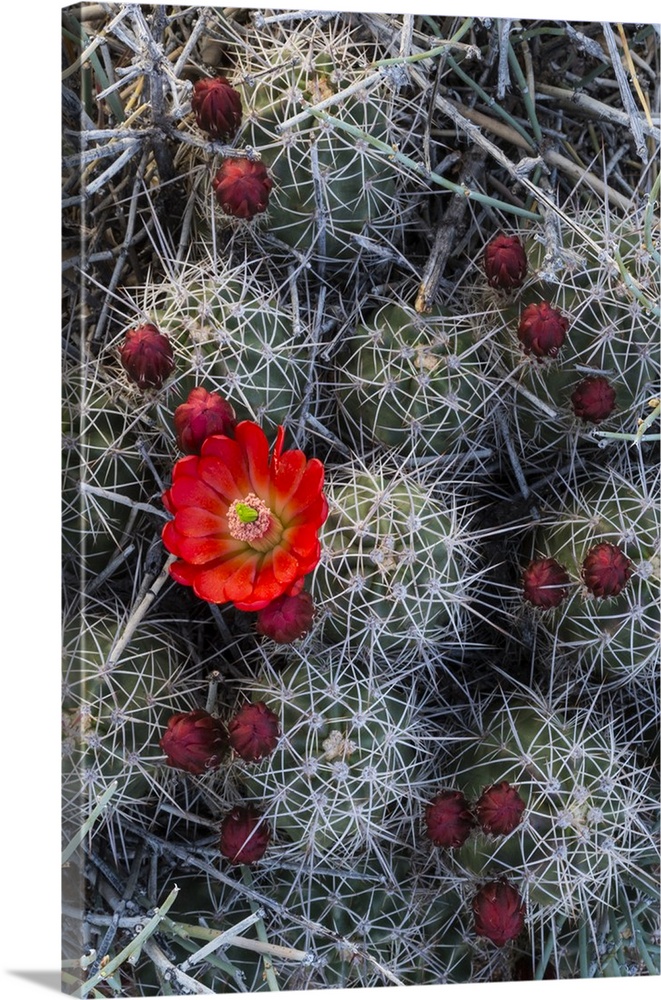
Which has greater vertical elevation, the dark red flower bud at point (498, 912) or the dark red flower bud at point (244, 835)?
the dark red flower bud at point (244, 835)

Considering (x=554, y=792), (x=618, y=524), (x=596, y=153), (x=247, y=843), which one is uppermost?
(x=596, y=153)

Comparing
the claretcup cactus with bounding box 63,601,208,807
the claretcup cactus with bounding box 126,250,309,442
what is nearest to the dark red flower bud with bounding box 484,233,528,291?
the claretcup cactus with bounding box 126,250,309,442

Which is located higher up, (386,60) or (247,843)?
(386,60)

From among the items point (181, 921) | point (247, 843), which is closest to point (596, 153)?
point (247, 843)

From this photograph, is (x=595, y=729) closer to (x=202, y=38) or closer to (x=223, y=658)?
(x=223, y=658)

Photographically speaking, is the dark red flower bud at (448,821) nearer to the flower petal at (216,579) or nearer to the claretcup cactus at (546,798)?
the claretcup cactus at (546,798)

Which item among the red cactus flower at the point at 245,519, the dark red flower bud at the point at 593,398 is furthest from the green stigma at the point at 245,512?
the dark red flower bud at the point at 593,398
